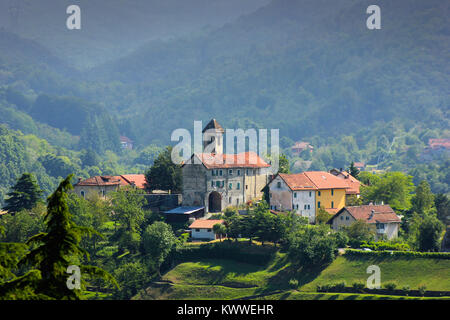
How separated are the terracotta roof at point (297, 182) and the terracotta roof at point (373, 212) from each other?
597 cm

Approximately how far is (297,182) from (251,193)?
30.3ft

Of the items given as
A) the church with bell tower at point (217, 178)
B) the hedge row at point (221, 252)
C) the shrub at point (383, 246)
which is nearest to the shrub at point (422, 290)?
the shrub at point (383, 246)

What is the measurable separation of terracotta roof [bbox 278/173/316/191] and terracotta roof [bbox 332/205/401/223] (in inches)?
235

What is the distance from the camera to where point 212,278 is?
7362 centimetres

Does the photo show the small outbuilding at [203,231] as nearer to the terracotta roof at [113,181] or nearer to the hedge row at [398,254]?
the hedge row at [398,254]

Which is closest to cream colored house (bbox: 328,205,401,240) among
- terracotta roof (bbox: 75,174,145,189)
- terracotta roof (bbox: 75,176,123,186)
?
terracotta roof (bbox: 75,174,145,189)

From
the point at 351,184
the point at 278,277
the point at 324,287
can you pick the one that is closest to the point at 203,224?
the point at 278,277

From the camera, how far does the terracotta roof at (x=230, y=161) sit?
9031 centimetres

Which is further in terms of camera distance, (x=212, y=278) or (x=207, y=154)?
(x=207, y=154)

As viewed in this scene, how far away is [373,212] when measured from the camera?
8238cm
